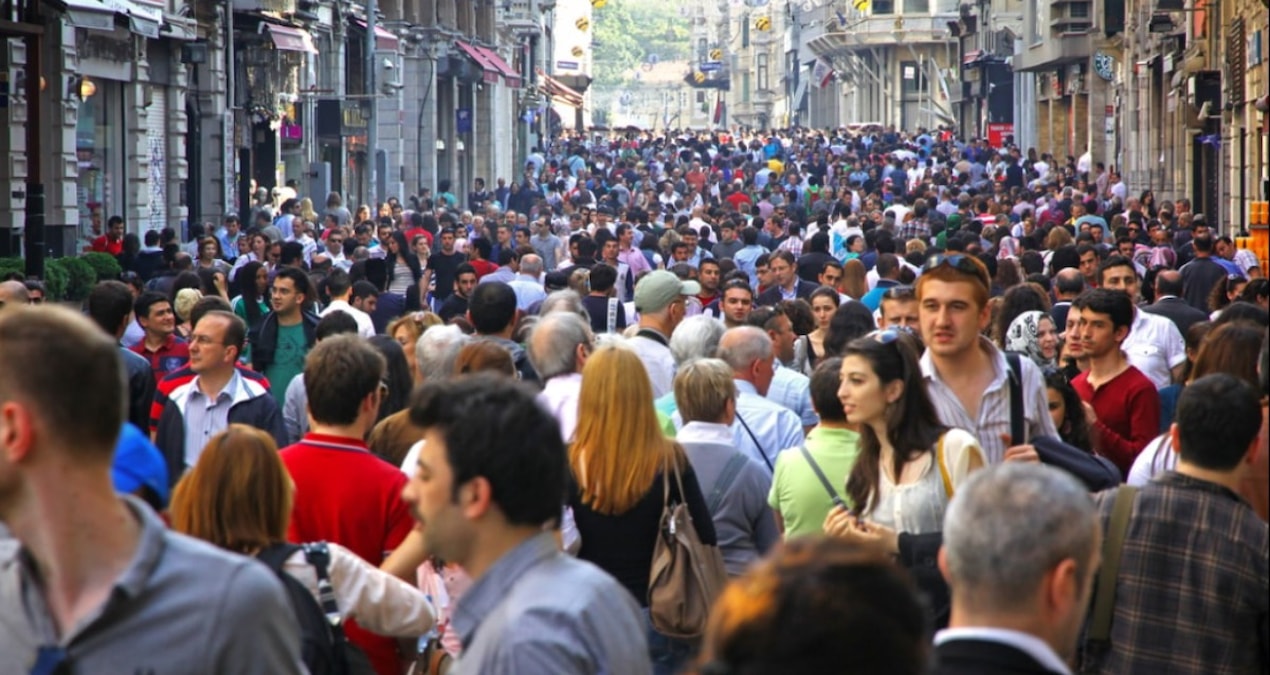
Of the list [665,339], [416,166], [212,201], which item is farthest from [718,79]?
[665,339]

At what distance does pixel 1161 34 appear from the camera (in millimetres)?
37531

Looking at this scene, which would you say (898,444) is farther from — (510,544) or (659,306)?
(659,306)

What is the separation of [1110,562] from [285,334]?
249 inches

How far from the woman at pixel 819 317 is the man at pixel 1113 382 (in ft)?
8.39

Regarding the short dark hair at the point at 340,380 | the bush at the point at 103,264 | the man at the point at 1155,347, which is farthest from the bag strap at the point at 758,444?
the bush at the point at 103,264

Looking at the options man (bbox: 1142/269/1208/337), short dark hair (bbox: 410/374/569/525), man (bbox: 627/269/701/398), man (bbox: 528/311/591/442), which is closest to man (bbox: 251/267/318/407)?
man (bbox: 627/269/701/398)

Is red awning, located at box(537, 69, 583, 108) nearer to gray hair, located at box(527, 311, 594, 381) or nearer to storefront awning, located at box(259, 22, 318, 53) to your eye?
storefront awning, located at box(259, 22, 318, 53)

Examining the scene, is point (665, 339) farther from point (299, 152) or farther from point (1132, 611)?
point (299, 152)

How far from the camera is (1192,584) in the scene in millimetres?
4695

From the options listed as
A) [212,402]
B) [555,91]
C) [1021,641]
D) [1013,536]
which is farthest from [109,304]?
[555,91]

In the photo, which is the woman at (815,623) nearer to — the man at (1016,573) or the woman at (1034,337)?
the man at (1016,573)

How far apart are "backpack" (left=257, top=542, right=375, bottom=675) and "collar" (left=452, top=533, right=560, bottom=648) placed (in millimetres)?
1260

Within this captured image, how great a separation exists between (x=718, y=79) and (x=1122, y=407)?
17070 cm

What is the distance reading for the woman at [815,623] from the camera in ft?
7.44
